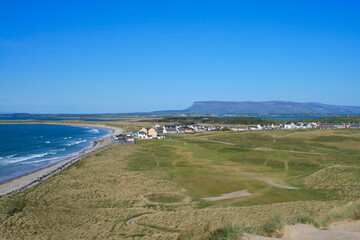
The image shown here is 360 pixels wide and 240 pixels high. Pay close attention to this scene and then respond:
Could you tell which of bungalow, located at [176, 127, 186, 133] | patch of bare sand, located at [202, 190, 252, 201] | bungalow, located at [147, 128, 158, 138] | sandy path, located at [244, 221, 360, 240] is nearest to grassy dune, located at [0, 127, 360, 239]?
sandy path, located at [244, 221, 360, 240]

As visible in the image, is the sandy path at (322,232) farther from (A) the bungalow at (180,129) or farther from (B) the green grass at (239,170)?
(A) the bungalow at (180,129)

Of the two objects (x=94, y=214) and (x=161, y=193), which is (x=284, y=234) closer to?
(x=94, y=214)

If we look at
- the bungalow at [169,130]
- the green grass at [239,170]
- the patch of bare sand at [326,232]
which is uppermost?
the patch of bare sand at [326,232]

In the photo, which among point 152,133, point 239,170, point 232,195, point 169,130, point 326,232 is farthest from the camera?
point 169,130

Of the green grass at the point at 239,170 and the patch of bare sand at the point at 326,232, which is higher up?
the patch of bare sand at the point at 326,232

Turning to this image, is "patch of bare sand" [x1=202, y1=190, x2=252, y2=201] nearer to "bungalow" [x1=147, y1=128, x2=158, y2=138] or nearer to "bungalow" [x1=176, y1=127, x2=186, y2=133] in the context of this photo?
"bungalow" [x1=147, y1=128, x2=158, y2=138]

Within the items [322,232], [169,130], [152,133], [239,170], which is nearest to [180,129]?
[169,130]

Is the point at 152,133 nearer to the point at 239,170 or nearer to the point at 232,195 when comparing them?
the point at 239,170

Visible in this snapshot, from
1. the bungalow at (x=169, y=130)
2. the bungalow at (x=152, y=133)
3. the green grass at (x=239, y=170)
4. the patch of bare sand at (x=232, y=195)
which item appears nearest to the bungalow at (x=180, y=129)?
the bungalow at (x=169, y=130)
